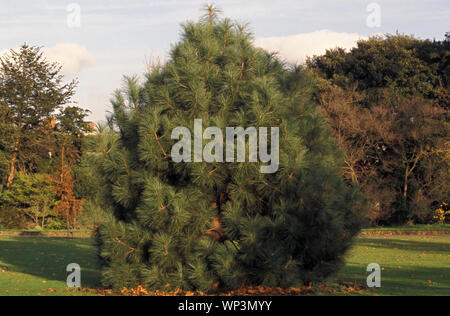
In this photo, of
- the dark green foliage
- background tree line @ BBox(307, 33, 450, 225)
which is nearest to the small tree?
background tree line @ BBox(307, 33, 450, 225)

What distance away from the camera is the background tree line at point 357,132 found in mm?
32969

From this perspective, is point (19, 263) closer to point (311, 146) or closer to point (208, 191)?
point (208, 191)

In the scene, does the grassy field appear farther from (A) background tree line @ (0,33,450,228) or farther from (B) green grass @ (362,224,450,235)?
(A) background tree line @ (0,33,450,228)

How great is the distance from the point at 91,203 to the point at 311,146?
5.13m

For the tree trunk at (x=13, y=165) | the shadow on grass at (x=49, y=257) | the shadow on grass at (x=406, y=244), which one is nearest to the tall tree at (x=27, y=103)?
the tree trunk at (x=13, y=165)

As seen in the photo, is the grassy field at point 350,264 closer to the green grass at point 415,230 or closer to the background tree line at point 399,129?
the green grass at point 415,230

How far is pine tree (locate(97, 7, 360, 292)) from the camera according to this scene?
396 inches

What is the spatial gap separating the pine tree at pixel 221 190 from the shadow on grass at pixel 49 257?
2.27 m

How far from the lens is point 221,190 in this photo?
10.8m

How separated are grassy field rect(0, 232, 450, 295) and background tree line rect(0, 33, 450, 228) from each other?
19.2 feet
